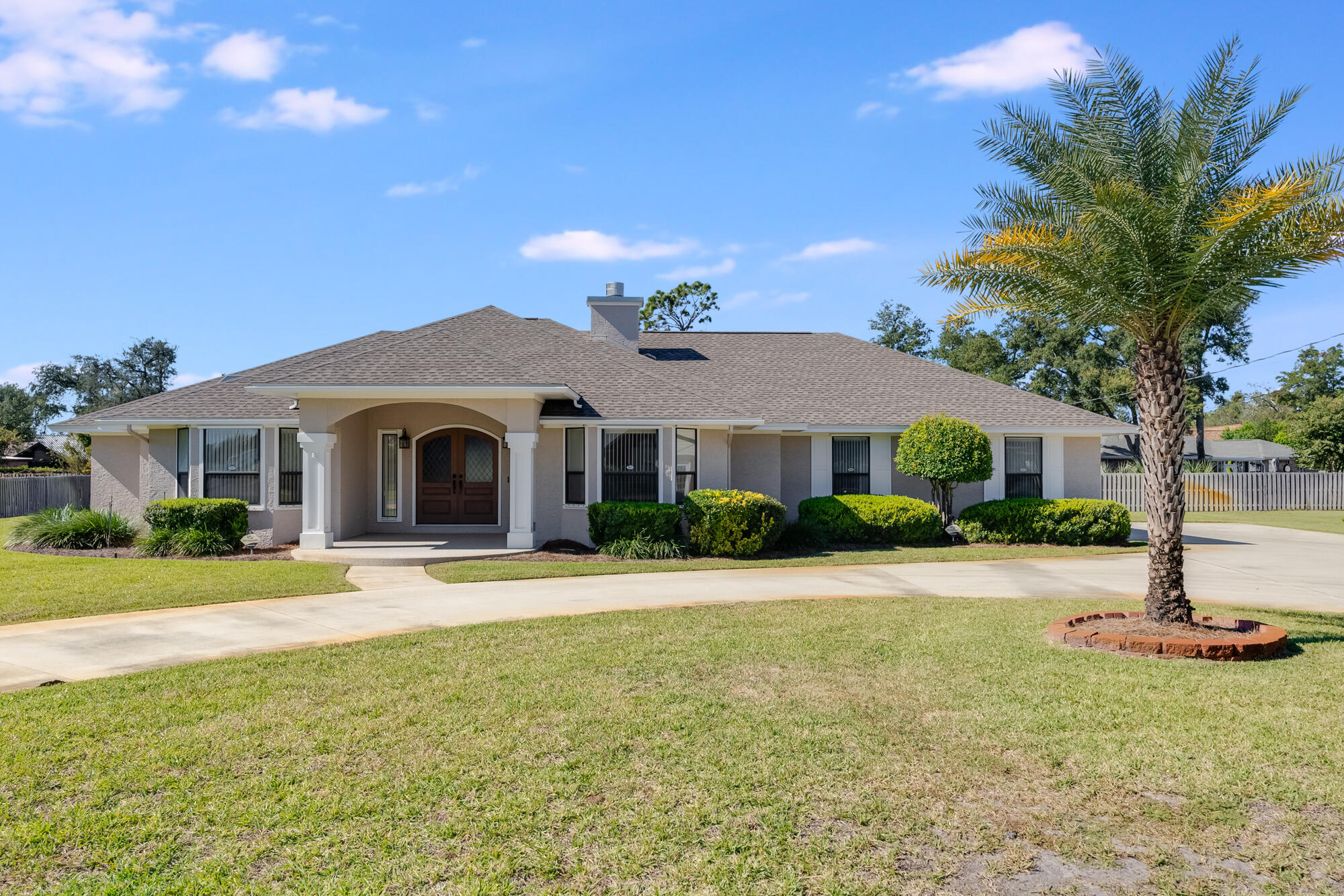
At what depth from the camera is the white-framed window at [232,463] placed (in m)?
17.2

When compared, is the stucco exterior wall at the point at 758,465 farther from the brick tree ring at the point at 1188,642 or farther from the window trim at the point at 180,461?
the window trim at the point at 180,461

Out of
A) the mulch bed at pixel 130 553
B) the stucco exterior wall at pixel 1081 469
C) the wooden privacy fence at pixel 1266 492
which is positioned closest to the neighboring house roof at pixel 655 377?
the stucco exterior wall at pixel 1081 469

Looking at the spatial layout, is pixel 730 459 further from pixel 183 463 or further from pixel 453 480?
pixel 183 463

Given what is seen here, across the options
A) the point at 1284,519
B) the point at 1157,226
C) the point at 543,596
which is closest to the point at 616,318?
the point at 543,596

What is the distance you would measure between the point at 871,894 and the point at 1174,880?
4.47 feet

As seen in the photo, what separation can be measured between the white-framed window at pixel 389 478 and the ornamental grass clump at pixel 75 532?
4.78m

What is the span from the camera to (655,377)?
1862cm

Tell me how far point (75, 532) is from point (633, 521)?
35.1 ft

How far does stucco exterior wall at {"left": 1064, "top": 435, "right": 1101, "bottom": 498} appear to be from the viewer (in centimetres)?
2000

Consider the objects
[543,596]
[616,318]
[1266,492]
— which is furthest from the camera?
[1266,492]

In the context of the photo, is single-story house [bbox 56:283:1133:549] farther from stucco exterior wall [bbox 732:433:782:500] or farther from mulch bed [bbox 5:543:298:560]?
mulch bed [bbox 5:543:298:560]

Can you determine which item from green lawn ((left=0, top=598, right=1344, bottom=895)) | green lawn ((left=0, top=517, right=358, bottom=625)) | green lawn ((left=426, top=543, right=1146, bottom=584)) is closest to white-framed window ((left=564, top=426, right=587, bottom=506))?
green lawn ((left=426, top=543, right=1146, bottom=584))

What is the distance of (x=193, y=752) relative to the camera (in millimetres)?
5059

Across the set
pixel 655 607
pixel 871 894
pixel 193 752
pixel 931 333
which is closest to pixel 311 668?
pixel 193 752
